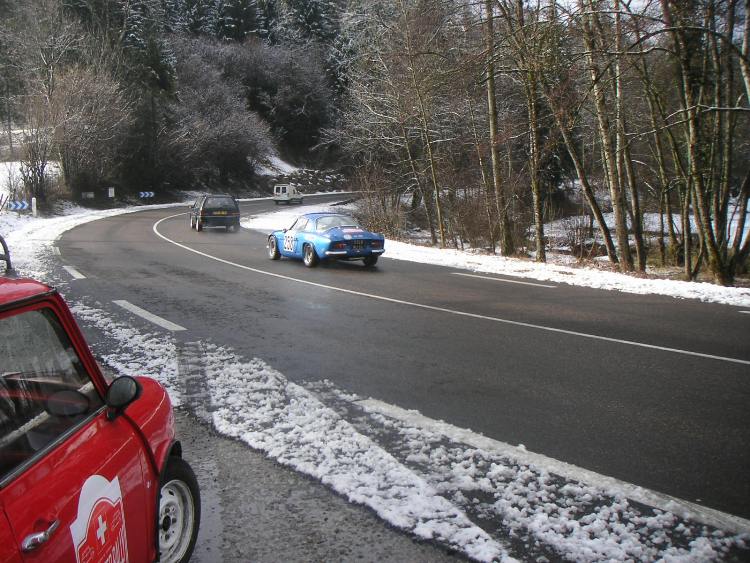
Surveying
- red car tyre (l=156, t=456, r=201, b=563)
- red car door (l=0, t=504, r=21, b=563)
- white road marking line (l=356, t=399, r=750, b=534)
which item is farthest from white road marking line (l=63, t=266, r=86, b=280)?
red car door (l=0, t=504, r=21, b=563)

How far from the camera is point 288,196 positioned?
53094 millimetres

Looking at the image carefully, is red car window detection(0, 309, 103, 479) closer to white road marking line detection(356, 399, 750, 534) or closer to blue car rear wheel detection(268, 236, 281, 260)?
white road marking line detection(356, 399, 750, 534)

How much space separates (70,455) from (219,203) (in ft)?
87.3

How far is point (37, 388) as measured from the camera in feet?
7.59

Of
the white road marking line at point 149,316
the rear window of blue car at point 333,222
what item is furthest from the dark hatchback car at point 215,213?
the white road marking line at point 149,316

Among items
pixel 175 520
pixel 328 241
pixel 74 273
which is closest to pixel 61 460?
pixel 175 520

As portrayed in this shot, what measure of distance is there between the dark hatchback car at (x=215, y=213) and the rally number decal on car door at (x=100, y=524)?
26114 millimetres

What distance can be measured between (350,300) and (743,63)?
31.6ft

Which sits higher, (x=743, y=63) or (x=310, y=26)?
(x=310, y=26)

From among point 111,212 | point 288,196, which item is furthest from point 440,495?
point 288,196

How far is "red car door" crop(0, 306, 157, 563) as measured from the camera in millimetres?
1877

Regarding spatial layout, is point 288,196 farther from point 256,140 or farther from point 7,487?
point 7,487

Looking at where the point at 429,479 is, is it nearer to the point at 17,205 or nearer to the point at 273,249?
the point at 273,249

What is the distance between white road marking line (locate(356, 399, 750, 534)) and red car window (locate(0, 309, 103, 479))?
2.70 metres
